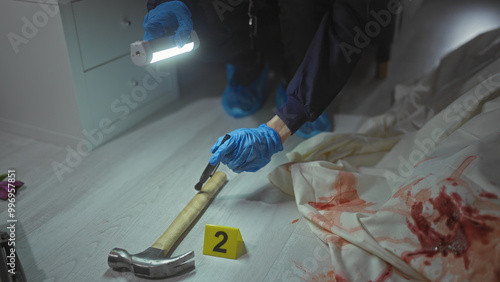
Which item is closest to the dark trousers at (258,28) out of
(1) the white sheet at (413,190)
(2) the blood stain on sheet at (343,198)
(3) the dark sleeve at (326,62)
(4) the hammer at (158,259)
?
(3) the dark sleeve at (326,62)

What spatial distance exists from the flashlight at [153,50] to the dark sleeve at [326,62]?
11.1 inches

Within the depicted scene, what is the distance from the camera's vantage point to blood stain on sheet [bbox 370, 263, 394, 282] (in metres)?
0.86

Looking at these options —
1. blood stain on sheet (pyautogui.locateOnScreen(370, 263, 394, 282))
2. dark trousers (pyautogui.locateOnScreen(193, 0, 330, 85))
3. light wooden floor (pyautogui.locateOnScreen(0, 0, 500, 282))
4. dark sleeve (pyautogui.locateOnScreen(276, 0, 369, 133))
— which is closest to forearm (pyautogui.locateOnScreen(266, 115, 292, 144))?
dark sleeve (pyautogui.locateOnScreen(276, 0, 369, 133))

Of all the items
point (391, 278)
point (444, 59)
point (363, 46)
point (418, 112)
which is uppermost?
point (363, 46)

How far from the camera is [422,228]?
0.87m

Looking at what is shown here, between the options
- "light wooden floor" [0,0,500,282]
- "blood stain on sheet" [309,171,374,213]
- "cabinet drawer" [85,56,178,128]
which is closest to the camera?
"light wooden floor" [0,0,500,282]

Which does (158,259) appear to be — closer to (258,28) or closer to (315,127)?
(315,127)

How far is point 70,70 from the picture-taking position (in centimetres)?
126

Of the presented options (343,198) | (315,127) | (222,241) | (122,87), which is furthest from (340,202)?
(122,87)

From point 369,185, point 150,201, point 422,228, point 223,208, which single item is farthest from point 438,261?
point 150,201

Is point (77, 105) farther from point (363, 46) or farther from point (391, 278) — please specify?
point (391, 278)

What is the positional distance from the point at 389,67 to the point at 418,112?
18.1 inches

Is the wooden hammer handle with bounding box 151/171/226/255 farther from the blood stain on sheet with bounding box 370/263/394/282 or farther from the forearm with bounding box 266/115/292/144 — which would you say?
the blood stain on sheet with bounding box 370/263/394/282

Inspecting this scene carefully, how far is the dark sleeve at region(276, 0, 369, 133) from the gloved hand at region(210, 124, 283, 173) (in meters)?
0.07
